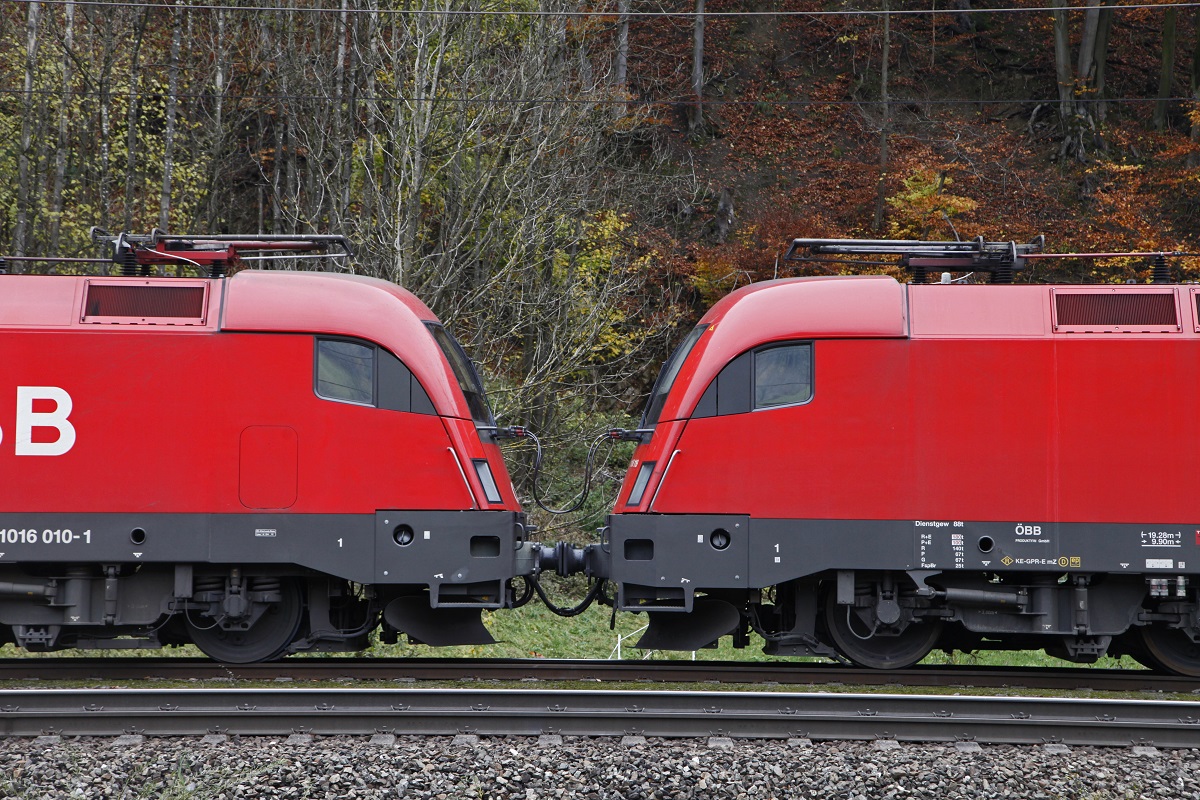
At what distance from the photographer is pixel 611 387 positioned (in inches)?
876

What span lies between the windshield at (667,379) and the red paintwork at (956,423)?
56 centimetres

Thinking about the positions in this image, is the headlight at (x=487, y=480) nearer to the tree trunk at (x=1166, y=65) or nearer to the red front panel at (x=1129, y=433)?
the red front panel at (x=1129, y=433)

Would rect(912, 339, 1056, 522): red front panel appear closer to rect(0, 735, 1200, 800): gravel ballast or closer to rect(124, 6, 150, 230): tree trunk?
rect(0, 735, 1200, 800): gravel ballast

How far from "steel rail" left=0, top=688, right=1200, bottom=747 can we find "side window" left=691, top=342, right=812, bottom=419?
2.46m

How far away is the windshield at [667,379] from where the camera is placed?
9.45 metres

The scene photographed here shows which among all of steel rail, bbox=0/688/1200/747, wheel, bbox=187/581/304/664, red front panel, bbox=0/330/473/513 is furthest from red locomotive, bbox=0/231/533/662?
steel rail, bbox=0/688/1200/747

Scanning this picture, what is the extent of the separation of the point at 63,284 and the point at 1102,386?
8.69 m

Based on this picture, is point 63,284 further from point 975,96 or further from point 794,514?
point 975,96

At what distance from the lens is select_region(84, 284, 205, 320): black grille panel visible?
348 inches

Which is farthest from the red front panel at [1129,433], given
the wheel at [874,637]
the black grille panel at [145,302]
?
the black grille panel at [145,302]

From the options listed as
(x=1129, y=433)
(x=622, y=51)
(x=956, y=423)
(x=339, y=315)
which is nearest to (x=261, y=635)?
(x=339, y=315)

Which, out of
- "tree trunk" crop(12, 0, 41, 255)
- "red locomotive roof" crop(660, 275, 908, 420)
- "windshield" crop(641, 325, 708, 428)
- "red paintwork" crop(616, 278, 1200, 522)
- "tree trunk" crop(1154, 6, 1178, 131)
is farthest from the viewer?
"tree trunk" crop(1154, 6, 1178, 131)

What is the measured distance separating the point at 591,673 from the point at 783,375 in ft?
10.0

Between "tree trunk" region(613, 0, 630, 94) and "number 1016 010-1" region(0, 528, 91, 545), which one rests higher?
"tree trunk" region(613, 0, 630, 94)
